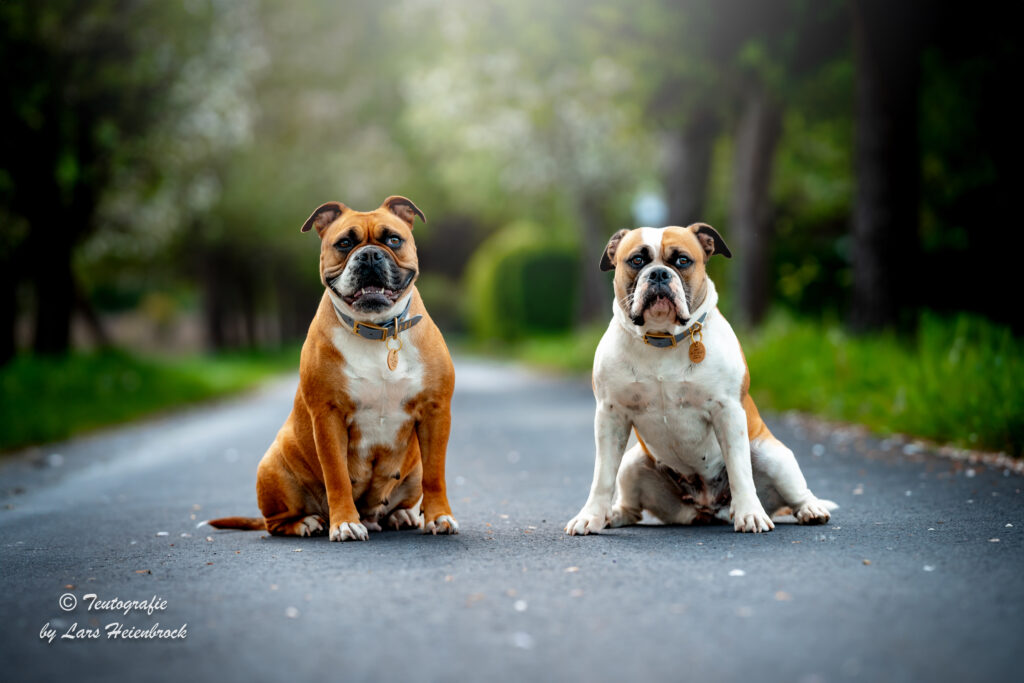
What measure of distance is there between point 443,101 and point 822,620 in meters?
22.4

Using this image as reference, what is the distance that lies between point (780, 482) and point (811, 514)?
209 millimetres

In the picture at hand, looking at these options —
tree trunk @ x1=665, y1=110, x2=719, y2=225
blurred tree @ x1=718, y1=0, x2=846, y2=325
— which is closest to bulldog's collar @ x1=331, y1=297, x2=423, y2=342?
blurred tree @ x1=718, y1=0, x2=846, y2=325

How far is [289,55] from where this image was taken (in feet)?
85.5

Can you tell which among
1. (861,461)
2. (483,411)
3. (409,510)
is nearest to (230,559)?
(409,510)

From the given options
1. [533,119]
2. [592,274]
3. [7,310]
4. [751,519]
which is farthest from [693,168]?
[751,519]

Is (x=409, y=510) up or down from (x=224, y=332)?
up

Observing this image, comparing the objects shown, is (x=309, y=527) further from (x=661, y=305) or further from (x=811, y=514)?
(x=811, y=514)

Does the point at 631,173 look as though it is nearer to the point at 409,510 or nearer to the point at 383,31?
the point at 383,31

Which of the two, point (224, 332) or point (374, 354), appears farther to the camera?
point (224, 332)

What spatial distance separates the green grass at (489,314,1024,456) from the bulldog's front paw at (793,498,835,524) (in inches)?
101

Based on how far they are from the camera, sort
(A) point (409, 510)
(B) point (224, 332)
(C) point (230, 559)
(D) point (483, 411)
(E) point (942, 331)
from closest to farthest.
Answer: (C) point (230, 559), (A) point (409, 510), (E) point (942, 331), (D) point (483, 411), (B) point (224, 332)

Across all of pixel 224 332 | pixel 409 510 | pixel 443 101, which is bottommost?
pixel 224 332

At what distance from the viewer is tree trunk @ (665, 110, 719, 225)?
18250mm

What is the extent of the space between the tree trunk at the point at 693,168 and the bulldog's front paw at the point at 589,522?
14013 millimetres
